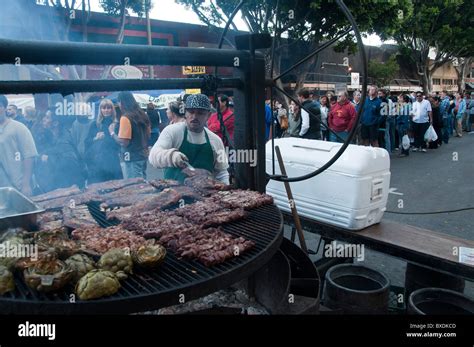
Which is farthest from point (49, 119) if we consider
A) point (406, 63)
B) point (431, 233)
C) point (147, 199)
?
point (406, 63)

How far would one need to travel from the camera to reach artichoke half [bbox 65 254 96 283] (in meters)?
1.78

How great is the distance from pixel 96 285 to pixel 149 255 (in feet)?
1.10

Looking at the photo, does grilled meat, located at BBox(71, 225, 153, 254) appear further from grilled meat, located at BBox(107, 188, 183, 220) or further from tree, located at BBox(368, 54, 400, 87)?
tree, located at BBox(368, 54, 400, 87)

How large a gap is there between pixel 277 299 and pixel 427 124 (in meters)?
13.6

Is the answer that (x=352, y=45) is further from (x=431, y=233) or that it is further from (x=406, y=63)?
(x=406, y=63)

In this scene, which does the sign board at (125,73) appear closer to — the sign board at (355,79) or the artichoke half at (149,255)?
the sign board at (355,79)

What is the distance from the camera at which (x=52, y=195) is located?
10.0ft

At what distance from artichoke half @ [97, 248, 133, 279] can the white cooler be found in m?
2.39

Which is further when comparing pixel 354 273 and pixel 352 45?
pixel 352 45

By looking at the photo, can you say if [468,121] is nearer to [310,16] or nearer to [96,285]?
[310,16]

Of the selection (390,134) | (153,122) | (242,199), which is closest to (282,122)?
(390,134)

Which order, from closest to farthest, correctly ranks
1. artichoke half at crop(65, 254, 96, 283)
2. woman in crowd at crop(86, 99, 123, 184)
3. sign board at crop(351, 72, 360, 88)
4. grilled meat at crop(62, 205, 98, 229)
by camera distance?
artichoke half at crop(65, 254, 96, 283)
grilled meat at crop(62, 205, 98, 229)
woman in crowd at crop(86, 99, 123, 184)
sign board at crop(351, 72, 360, 88)

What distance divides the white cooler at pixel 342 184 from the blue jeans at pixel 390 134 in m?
9.53

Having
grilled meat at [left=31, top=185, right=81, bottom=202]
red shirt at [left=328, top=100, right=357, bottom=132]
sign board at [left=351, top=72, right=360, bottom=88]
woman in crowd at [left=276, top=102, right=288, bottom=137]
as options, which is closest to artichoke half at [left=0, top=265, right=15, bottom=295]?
grilled meat at [left=31, top=185, right=81, bottom=202]
